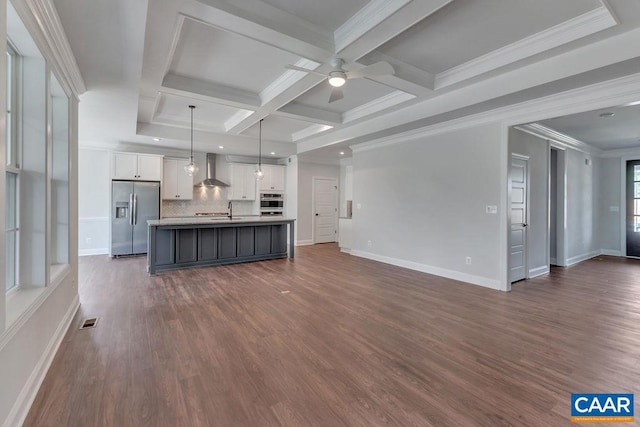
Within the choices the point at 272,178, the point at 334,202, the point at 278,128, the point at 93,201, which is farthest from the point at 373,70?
the point at 93,201

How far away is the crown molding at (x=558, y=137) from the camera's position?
486 cm

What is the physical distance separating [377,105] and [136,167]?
5.69 meters

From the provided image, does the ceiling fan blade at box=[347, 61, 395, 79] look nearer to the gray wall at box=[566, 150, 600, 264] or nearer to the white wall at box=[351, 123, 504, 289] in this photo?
the white wall at box=[351, 123, 504, 289]

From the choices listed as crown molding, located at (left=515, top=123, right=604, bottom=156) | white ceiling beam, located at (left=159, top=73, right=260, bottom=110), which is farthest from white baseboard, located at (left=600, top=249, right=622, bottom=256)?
white ceiling beam, located at (left=159, top=73, right=260, bottom=110)

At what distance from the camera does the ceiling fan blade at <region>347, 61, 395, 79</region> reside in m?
2.79

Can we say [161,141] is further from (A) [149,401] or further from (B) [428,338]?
(B) [428,338]

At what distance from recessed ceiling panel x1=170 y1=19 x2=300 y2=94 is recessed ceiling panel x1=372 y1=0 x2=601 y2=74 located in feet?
4.44

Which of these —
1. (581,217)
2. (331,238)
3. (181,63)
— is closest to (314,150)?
(331,238)

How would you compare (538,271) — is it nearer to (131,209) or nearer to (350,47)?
(350,47)

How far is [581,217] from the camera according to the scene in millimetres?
6680

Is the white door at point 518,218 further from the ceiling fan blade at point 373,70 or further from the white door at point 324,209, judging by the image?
the white door at point 324,209

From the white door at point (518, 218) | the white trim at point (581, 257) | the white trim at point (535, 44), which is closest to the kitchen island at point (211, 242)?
the white door at point (518, 218)

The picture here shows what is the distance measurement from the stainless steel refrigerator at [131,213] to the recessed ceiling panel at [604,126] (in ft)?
25.7

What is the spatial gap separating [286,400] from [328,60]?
309 cm
